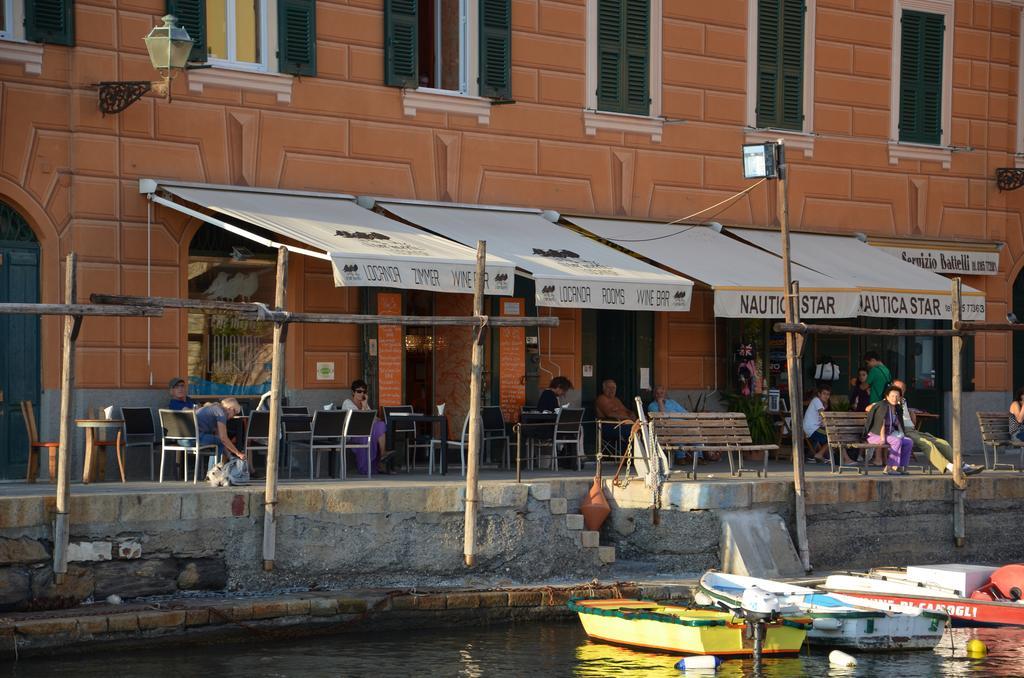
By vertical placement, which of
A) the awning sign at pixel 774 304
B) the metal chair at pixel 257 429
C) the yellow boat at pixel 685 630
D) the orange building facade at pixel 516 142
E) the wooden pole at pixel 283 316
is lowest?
the yellow boat at pixel 685 630

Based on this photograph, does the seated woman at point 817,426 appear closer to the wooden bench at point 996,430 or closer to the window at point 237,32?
the wooden bench at point 996,430

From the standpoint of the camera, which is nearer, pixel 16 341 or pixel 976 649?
pixel 976 649

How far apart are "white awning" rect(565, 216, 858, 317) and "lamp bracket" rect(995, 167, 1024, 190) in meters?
5.03

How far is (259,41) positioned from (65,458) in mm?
6716

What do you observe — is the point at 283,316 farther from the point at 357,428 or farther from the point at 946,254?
the point at 946,254

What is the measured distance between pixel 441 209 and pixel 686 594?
5940 mm

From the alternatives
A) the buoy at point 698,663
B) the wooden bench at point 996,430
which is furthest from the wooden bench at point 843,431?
the buoy at point 698,663

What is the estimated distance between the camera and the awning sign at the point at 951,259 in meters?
24.2

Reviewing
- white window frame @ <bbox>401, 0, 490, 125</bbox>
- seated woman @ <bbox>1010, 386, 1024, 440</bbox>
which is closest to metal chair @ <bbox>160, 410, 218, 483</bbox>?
white window frame @ <bbox>401, 0, 490, 125</bbox>

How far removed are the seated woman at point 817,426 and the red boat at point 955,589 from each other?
13.7 feet

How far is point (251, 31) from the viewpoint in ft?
62.5

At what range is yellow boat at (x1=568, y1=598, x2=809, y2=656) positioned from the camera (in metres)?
14.4

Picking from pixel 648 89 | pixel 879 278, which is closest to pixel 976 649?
pixel 879 278

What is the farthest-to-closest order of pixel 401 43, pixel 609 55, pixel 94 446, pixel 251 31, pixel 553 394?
pixel 609 55
pixel 553 394
pixel 401 43
pixel 251 31
pixel 94 446
